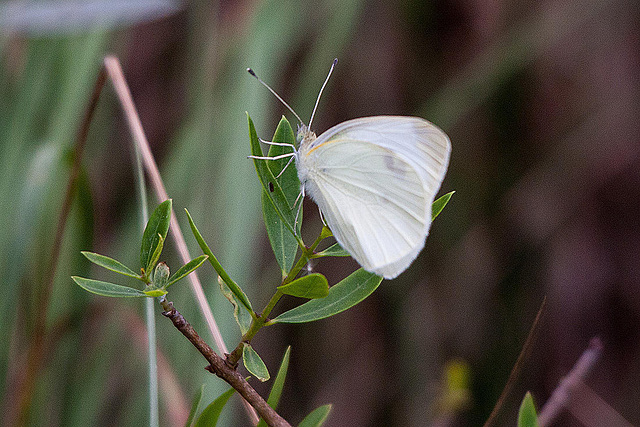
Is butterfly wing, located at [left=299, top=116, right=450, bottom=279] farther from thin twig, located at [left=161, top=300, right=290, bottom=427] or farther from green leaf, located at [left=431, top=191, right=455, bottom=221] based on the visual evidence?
thin twig, located at [left=161, top=300, right=290, bottom=427]

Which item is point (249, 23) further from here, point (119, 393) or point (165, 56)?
point (119, 393)

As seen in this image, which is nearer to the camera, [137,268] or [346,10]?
[137,268]

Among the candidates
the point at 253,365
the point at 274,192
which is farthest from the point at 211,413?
the point at 274,192

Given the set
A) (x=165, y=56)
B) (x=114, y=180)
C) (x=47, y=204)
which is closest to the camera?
(x=47, y=204)

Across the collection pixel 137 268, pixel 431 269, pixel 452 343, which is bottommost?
pixel 452 343

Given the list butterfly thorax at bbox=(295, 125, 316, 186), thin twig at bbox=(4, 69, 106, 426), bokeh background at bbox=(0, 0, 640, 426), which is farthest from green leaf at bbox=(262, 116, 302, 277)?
bokeh background at bbox=(0, 0, 640, 426)

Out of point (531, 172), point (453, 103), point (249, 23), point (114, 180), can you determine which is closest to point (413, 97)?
point (453, 103)

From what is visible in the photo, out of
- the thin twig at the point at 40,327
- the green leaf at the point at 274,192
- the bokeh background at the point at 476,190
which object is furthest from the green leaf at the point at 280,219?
the bokeh background at the point at 476,190

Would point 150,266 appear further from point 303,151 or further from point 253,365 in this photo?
point 303,151

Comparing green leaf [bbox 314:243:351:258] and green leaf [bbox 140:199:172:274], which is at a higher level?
green leaf [bbox 140:199:172:274]
